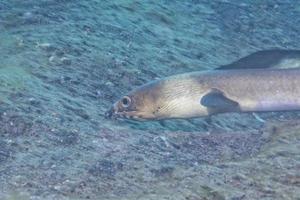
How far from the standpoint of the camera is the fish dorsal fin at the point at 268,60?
16.8ft

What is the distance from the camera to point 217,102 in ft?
15.5

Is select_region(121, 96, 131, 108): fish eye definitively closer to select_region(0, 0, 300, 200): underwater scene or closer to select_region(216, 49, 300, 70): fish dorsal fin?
select_region(0, 0, 300, 200): underwater scene

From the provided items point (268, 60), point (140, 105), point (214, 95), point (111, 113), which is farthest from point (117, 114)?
point (268, 60)

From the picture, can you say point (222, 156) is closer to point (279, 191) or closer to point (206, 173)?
point (206, 173)

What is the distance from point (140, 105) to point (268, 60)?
1531mm

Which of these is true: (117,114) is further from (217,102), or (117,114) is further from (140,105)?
(217,102)

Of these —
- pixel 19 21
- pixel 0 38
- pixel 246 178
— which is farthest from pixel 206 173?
pixel 19 21

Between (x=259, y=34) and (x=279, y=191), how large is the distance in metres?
5.62

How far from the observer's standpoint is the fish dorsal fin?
5129 millimetres

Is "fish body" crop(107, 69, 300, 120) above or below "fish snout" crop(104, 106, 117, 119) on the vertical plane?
above

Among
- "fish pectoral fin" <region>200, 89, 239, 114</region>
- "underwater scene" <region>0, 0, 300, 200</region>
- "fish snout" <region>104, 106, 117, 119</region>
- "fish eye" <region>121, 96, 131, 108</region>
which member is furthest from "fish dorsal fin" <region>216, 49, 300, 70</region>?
"fish snout" <region>104, 106, 117, 119</region>

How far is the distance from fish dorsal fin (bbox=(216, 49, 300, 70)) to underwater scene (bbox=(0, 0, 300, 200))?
0.01 metres

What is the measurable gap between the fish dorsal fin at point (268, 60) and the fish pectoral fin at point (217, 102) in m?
0.44

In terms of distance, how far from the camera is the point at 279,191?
2.96 meters
